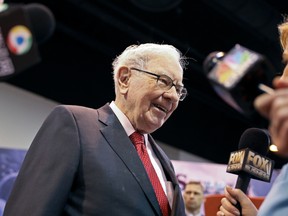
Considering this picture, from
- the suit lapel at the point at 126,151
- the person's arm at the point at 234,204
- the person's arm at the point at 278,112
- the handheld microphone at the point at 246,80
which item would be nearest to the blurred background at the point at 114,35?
the suit lapel at the point at 126,151

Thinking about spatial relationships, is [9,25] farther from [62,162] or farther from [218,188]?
[218,188]

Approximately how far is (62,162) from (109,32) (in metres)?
5.32

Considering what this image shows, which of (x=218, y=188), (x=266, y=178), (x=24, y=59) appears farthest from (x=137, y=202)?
(x=218, y=188)

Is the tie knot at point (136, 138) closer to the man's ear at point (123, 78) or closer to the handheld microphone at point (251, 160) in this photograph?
the man's ear at point (123, 78)

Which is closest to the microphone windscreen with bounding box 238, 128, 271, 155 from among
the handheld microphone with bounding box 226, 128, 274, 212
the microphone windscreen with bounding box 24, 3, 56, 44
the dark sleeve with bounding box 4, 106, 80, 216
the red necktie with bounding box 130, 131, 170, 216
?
the handheld microphone with bounding box 226, 128, 274, 212

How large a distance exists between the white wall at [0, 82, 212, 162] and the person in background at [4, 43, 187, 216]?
4356 mm

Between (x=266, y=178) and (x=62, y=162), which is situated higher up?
(x=266, y=178)

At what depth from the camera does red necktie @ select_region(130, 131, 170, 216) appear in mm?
1926

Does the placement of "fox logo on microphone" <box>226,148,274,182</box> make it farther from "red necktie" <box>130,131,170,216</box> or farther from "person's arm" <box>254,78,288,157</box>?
"person's arm" <box>254,78,288,157</box>

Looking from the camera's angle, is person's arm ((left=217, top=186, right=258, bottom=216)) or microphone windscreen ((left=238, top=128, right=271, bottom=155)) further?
microphone windscreen ((left=238, top=128, right=271, bottom=155))

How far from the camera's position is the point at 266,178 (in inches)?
70.8

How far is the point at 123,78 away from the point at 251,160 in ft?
2.25

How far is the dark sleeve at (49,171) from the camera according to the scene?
5.78 feet

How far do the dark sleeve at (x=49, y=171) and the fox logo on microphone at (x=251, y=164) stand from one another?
517 mm
